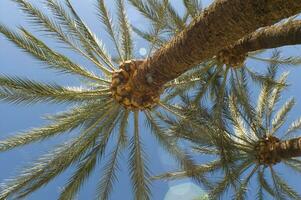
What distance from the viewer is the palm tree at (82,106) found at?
10.1 meters

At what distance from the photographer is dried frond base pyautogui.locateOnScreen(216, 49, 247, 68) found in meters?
12.4

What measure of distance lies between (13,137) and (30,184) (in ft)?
3.87

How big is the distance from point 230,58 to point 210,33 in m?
5.18

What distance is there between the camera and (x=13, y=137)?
1065 cm

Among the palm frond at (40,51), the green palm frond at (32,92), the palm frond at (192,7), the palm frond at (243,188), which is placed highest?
the palm frond at (192,7)

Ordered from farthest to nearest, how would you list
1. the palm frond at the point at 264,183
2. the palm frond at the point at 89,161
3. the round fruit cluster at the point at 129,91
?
the palm frond at the point at 264,183
the palm frond at the point at 89,161
the round fruit cluster at the point at 129,91

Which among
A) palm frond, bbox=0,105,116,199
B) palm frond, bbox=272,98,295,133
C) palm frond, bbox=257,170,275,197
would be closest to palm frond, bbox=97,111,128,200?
palm frond, bbox=0,105,116,199

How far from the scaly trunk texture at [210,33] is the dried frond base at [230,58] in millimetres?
3179

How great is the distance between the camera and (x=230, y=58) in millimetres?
12516

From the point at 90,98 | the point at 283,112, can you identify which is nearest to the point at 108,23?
the point at 90,98

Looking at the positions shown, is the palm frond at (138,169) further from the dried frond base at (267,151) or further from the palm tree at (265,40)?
the dried frond base at (267,151)

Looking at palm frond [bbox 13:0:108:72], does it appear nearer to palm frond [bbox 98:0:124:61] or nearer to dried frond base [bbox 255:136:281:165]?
palm frond [bbox 98:0:124:61]

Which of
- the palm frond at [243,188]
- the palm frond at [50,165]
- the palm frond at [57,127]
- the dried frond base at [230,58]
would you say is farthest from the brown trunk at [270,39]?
the palm frond at [50,165]

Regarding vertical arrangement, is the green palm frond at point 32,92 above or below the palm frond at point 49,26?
below
